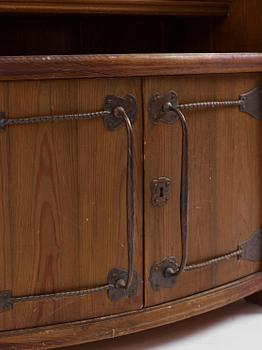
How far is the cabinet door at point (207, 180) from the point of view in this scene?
1170mm

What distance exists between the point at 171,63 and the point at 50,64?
21cm

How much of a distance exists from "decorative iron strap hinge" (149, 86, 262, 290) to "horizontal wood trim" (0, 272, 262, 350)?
0.05m

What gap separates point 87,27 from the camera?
157cm

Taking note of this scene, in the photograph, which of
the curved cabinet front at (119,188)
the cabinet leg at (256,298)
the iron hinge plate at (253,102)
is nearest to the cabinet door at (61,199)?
the curved cabinet front at (119,188)

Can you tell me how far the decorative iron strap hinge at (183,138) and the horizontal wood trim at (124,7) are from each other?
0.88 ft

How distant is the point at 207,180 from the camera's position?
1231mm

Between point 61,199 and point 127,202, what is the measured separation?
0.11 m

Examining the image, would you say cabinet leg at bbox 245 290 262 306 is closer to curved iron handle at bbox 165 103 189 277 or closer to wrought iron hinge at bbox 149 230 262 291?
wrought iron hinge at bbox 149 230 262 291

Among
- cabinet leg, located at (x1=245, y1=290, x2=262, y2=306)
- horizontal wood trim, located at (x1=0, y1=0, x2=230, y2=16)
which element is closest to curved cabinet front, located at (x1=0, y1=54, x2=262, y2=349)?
cabinet leg, located at (x1=245, y1=290, x2=262, y2=306)

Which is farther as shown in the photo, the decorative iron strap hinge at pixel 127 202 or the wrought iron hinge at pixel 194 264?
the wrought iron hinge at pixel 194 264

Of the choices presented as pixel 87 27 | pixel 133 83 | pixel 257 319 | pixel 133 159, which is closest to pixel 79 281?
pixel 133 159

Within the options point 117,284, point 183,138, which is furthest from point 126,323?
point 183,138

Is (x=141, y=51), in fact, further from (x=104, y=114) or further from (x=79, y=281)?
(x=79, y=281)

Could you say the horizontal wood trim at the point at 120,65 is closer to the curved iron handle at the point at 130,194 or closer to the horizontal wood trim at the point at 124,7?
the curved iron handle at the point at 130,194
